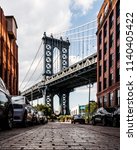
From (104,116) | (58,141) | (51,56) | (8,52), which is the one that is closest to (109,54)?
(8,52)

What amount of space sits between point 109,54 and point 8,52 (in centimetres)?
1428

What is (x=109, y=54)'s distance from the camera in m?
56.7

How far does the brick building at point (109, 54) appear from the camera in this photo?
52688 millimetres

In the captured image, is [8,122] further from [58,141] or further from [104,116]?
[104,116]

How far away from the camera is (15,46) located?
A: 6712 cm

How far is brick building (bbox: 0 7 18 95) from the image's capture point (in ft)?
164

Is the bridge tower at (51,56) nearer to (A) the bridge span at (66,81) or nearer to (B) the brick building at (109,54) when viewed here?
(A) the bridge span at (66,81)

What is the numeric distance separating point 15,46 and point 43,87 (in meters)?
28.2

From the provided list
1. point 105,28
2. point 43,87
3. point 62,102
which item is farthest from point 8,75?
point 62,102

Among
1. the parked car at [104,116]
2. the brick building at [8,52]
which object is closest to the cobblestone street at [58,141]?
the parked car at [104,116]

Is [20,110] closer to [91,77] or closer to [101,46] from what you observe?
[101,46]

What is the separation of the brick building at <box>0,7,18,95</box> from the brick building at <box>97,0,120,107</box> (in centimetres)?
1366

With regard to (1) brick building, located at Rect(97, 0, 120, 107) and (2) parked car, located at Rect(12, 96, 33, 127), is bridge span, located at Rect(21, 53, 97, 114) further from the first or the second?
(2) parked car, located at Rect(12, 96, 33, 127)

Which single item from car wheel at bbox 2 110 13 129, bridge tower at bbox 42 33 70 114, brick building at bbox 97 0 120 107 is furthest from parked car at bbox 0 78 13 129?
bridge tower at bbox 42 33 70 114
